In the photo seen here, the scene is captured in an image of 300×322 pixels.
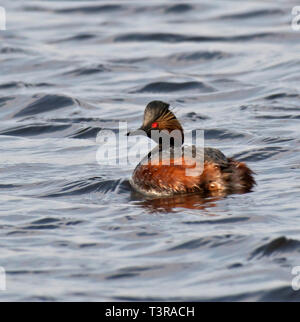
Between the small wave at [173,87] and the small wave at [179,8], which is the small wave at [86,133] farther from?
the small wave at [179,8]

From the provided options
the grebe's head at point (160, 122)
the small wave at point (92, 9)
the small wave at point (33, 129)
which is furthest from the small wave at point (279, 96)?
the small wave at point (92, 9)

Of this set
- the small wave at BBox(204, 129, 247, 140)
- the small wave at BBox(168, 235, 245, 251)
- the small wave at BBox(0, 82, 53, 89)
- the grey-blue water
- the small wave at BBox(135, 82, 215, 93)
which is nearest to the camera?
the grey-blue water

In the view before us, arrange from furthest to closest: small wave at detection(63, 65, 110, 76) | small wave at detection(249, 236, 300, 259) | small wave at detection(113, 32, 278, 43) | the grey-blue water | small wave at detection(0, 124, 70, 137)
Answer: small wave at detection(113, 32, 278, 43) → small wave at detection(63, 65, 110, 76) → small wave at detection(0, 124, 70, 137) → small wave at detection(249, 236, 300, 259) → the grey-blue water

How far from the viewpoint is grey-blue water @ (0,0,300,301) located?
7457mm

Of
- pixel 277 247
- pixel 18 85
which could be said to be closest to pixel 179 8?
pixel 18 85

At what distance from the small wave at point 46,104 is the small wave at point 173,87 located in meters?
1.50

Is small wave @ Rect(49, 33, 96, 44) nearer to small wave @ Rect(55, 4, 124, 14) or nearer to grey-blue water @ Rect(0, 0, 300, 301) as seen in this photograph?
grey-blue water @ Rect(0, 0, 300, 301)

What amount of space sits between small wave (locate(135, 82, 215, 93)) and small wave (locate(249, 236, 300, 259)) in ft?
26.5

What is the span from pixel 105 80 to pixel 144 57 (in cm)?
170

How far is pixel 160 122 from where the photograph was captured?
10211mm

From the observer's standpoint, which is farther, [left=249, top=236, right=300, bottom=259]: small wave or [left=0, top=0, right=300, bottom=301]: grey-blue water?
[left=249, top=236, right=300, bottom=259]: small wave

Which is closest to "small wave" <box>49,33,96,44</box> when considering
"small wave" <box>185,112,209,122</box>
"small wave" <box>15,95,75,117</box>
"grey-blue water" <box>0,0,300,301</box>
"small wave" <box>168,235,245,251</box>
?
"grey-blue water" <box>0,0,300,301</box>
